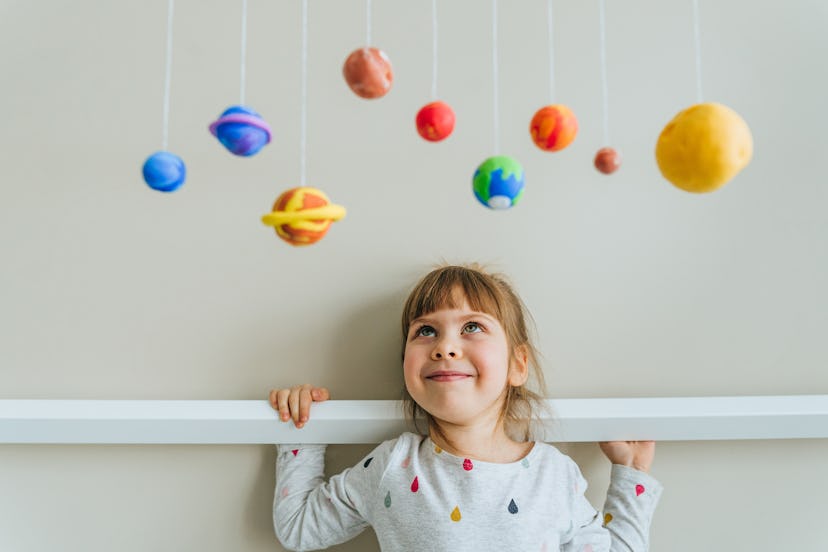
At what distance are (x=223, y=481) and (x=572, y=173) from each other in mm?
694

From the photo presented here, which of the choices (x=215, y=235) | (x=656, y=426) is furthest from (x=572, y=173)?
(x=215, y=235)

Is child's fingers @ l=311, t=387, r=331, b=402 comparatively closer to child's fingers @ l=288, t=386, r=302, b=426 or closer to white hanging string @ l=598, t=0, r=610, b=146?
child's fingers @ l=288, t=386, r=302, b=426

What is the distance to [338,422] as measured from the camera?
2.68 feet

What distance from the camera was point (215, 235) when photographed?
2.97ft

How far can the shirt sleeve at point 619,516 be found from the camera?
77cm

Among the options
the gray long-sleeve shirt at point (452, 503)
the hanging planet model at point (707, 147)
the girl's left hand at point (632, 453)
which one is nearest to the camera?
the hanging planet model at point (707, 147)

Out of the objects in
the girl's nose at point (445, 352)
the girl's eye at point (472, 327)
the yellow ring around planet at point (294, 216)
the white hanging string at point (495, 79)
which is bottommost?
the girl's nose at point (445, 352)

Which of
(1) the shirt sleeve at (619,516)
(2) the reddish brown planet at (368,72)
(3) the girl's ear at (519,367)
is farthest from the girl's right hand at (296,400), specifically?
(2) the reddish brown planet at (368,72)

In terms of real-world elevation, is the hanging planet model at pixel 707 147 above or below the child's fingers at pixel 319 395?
above

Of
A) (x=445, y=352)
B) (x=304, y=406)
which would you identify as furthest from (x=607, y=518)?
(x=304, y=406)

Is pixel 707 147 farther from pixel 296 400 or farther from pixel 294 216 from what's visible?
pixel 296 400

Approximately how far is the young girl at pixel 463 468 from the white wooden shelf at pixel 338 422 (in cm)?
3

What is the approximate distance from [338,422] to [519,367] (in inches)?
10.1

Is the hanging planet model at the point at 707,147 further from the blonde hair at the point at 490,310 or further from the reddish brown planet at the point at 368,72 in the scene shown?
the blonde hair at the point at 490,310
